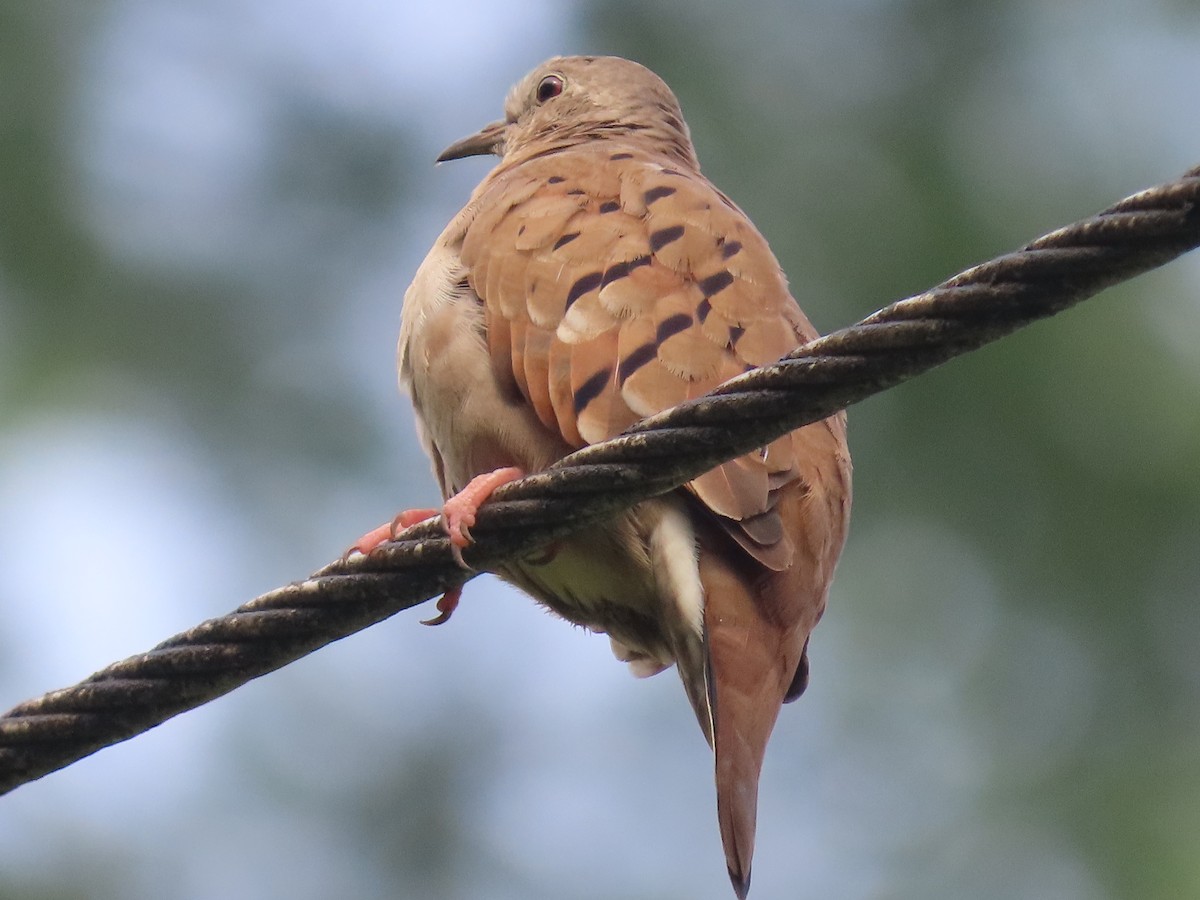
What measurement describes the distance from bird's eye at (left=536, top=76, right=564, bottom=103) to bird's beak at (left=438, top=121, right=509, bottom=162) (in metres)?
0.19

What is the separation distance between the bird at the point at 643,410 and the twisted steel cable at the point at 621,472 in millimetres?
171

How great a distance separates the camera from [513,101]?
6.26 meters

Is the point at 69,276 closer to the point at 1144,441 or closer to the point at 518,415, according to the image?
the point at 1144,441

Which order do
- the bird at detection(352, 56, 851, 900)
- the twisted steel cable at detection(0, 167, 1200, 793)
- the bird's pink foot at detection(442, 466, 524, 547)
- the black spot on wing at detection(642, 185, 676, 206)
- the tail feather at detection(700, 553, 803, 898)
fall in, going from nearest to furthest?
the twisted steel cable at detection(0, 167, 1200, 793) → the bird's pink foot at detection(442, 466, 524, 547) → the tail feather at detection(700, 553, 803, 898) → the bird at detection(352, 56, 851, 900) → the black spot on wing at detection(642, 185, 676, 206)

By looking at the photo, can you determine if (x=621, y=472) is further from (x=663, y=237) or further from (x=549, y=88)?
(x=549, y=88)

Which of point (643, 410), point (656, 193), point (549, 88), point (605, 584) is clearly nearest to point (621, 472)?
point (643, 410)

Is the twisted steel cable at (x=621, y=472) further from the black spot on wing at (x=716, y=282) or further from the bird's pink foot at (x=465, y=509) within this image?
the black spot on wing at (x=716, y=282)

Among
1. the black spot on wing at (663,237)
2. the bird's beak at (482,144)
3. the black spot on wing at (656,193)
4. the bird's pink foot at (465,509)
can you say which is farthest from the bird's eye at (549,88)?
the bird's pink foot at (465,509)

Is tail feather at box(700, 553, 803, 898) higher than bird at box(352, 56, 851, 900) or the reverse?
the reverse

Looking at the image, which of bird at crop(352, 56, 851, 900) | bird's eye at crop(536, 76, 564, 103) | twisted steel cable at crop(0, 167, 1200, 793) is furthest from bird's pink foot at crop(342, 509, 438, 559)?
bird's eye at crop(536, 76, 564, 103)

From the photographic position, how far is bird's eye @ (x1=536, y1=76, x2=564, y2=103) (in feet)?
20.0

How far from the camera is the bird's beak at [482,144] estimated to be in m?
6.26

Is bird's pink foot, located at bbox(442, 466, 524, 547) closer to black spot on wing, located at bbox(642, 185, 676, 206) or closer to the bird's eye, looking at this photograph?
black spot on wing, located at bbox(642, 185, 676, 206)

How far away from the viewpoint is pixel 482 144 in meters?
6.27
